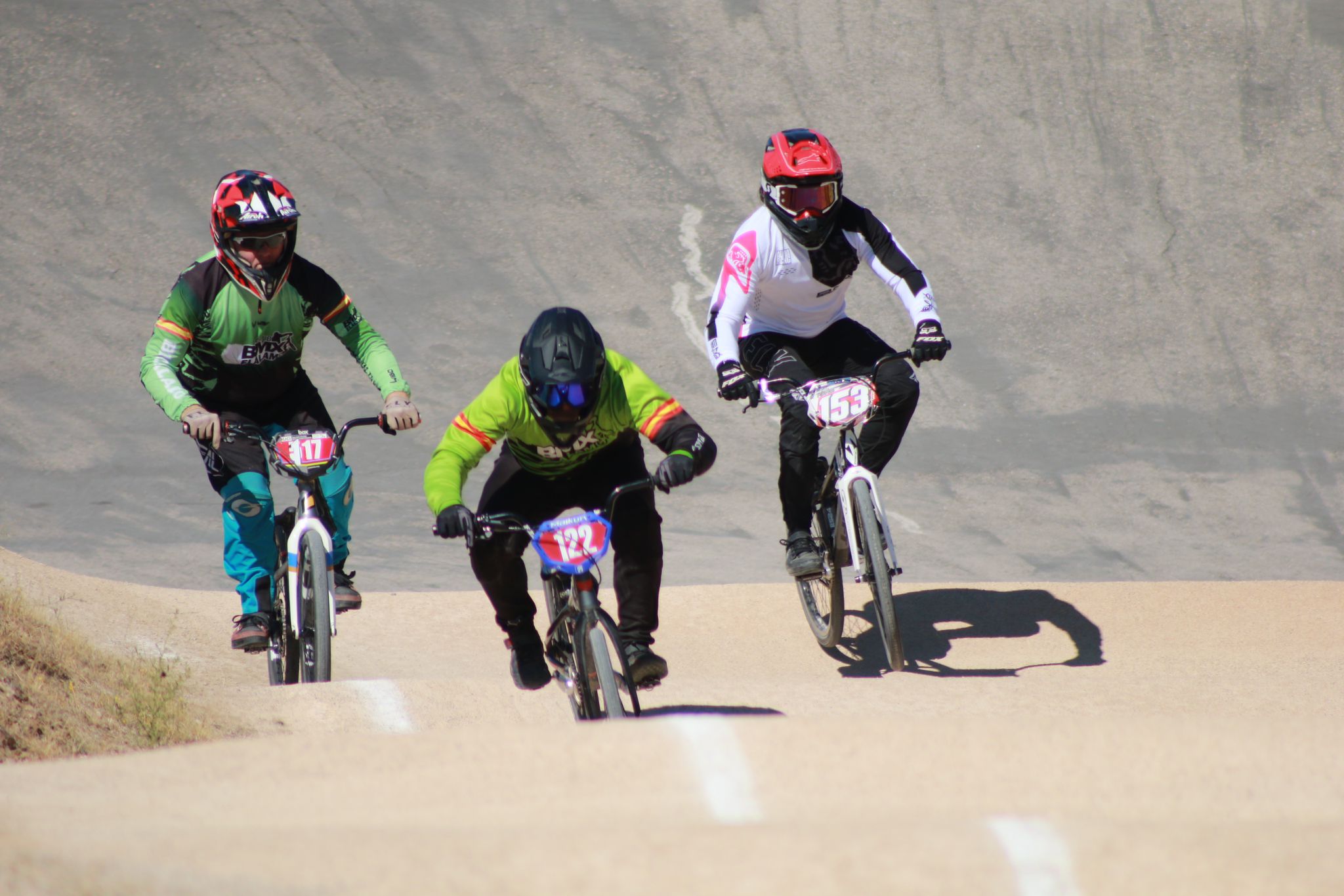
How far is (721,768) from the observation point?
358cm

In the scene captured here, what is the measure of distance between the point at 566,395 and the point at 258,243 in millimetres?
2030

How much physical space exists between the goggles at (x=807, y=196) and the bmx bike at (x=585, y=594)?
235 centimetres

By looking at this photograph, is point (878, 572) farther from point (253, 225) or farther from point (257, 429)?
point (253, 225)

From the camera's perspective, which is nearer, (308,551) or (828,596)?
(308,551)

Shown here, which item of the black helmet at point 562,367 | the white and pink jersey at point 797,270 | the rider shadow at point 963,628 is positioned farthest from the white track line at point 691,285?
the black helmet at point 562,367

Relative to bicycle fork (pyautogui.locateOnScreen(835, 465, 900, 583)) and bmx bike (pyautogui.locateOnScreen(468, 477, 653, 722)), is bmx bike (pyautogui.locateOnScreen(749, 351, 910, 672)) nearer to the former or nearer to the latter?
bicycle fork (pyautogui.locateOnScreen(835, 465, 900, 583))

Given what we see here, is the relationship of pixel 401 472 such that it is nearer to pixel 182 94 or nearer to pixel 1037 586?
pixel 1037 586

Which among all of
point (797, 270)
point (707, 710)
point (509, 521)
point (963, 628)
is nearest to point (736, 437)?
point (963, 628)

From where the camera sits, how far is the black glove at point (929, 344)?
6430 mm

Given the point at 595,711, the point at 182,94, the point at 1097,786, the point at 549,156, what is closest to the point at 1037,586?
the point at 595,711

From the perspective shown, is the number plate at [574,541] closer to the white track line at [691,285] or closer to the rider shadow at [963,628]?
the rider shadow at [963,628]

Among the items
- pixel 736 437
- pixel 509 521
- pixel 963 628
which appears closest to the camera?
pixel 509 521

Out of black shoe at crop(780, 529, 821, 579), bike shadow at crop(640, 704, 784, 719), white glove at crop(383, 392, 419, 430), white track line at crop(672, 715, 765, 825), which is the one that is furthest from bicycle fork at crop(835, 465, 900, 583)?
white track line at crop(672, 715, 765, 825)

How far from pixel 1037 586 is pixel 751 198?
9.44 metres
